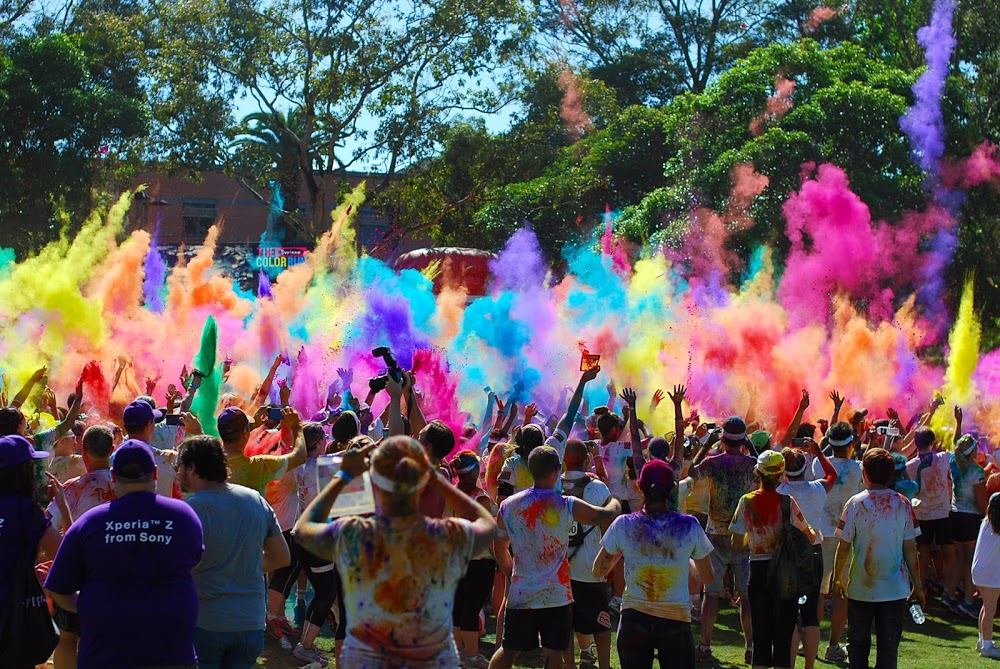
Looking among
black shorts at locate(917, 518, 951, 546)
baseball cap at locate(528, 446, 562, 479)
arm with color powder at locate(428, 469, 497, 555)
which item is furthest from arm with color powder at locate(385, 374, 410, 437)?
black shorts at locate(917, 518, 951, 546)

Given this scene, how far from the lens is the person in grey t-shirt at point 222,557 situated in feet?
16.3

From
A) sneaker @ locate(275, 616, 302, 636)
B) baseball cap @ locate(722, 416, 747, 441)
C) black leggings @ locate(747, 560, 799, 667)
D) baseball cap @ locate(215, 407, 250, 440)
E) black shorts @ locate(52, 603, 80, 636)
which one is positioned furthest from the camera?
sneaker @ locate(275, 616, 302, 636)

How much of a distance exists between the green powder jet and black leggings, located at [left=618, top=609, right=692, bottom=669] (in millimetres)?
4449

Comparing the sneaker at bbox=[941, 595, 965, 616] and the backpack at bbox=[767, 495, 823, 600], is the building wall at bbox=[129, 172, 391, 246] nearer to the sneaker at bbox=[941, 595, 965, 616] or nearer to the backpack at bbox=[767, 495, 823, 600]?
the sneaker at bbox=[941, 595, 965, 616]

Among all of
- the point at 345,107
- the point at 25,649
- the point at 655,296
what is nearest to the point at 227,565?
the point at 25,649

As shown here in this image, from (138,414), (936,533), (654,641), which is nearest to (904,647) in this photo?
(936,533)

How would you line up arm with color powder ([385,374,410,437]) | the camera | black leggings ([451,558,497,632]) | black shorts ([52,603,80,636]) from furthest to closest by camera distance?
black leggings ([451,558,497,632]) < the camera < arm with color powder ([385,374,410,437]) < black shorts ([52,603,80,636])

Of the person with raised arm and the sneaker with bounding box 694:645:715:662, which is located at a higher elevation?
the person with raised arm

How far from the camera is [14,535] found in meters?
4.88

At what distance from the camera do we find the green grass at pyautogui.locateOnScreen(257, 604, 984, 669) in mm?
8289

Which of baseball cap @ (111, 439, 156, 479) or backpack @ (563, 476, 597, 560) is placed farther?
backpack @ (563, 476, 597, 560)

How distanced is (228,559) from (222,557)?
0.03 meters

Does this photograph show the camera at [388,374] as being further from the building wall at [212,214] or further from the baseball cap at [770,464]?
the building wall at [212,214]

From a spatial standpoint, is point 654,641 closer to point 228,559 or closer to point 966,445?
point 228,559
